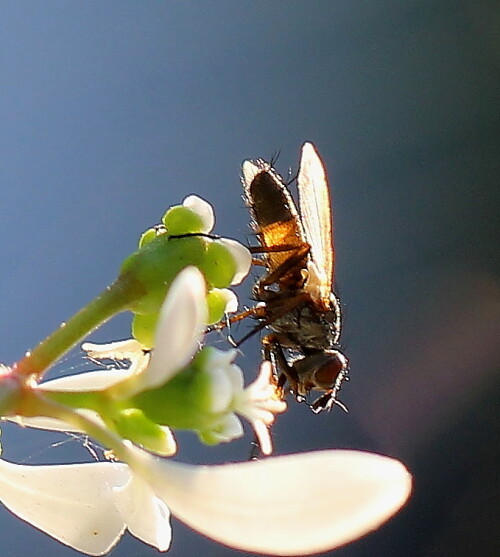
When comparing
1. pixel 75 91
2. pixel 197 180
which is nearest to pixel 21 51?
pixel 75 91

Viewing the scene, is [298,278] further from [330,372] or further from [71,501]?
[71,501]

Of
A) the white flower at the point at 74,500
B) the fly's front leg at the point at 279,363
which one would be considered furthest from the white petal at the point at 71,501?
the fly's front leg at the point at 279,363

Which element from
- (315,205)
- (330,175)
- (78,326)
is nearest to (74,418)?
(78,326)

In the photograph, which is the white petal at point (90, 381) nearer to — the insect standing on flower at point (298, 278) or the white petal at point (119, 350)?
the white petal at point (119, 350)

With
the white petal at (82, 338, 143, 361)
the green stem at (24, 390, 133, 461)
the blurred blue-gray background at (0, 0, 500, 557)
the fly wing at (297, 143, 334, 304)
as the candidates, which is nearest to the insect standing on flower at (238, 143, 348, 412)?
the fly wing at (297, 143, 334, 304)

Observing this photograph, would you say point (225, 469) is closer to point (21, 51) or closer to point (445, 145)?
point (21, 51)

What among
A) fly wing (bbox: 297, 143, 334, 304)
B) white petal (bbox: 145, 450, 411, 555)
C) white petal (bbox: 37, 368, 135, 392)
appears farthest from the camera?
fly wing (bbox: 297, 143, 334, 304)

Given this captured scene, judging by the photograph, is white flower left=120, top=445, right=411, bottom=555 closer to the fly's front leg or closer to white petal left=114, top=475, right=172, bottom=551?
white petal left=114, top=475, right=172, bottom=551

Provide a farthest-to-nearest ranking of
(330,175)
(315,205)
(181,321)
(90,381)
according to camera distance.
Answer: (330,175), (315,205), (90,381), (181,321)
